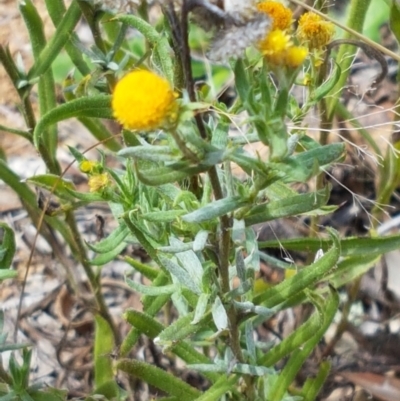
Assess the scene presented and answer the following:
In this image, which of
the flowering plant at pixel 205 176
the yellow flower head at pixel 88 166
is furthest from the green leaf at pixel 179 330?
the yellow flower head at pixel 88 166

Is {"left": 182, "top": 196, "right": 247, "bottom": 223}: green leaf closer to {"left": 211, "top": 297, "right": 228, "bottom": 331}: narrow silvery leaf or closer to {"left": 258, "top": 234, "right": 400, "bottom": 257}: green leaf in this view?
{"left": 211, "top": 297, "right": 228, "bottom": 331}: narrow silvery leaf

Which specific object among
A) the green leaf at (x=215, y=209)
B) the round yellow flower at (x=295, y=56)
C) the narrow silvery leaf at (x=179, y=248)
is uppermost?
the round yellow flower at (x=295, y=56)

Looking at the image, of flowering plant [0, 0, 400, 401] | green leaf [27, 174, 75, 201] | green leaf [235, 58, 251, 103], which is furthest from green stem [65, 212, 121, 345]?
green leaf [235, 58, 251, 103]

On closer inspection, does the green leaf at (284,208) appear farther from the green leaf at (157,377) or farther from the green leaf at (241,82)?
the green leaf at (157,377)

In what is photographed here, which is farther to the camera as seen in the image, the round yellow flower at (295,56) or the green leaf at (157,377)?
the green leaf at (157,377)

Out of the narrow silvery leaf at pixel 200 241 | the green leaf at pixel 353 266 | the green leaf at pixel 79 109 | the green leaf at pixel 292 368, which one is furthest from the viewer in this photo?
the green leaf at pixel 353 266

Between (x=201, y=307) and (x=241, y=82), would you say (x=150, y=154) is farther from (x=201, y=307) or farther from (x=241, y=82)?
(x=201, y=307)
